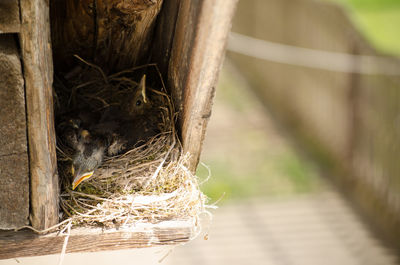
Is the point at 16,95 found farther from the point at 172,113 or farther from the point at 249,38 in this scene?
the point at 249,38

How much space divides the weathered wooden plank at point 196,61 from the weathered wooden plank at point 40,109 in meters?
0.53

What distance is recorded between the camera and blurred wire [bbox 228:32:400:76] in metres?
6.81

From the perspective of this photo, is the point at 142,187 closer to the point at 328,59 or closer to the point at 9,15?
the point at 9,15

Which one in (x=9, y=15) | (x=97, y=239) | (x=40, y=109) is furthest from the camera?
(x=97, y=239)

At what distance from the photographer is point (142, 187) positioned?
2.56 meters

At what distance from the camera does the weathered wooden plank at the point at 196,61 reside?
1974 millimetres

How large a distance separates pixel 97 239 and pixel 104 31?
104cm

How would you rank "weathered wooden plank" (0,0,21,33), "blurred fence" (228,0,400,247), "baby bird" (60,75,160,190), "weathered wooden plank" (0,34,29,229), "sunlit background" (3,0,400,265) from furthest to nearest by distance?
1. "blurred fence" (228,0,400,247)
2. "sunlit background" (3,0,400,265)
3. "baby bird" (60,75,160,190)
4. "weathered wooden plank" (0,34,29,229)
5. "weathered wooden plank" (0,0,21,33)

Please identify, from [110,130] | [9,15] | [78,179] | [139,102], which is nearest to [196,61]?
[9,15]

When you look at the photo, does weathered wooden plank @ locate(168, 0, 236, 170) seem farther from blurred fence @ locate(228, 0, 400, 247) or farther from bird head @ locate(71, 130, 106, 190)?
blurred fence @ locate(228, 0, 400, 247)

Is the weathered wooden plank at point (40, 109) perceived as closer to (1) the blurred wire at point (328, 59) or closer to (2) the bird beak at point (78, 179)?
(2) the bird beak at point (78, 179)

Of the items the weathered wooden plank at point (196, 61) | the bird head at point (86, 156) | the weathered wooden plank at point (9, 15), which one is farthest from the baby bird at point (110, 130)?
the weathered wooden plank at point (9, 15)

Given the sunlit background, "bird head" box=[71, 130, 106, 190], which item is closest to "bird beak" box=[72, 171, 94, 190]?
"bird head" box=[71, 130, 106, 190]

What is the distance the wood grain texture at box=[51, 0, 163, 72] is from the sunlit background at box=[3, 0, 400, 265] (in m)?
2.74
